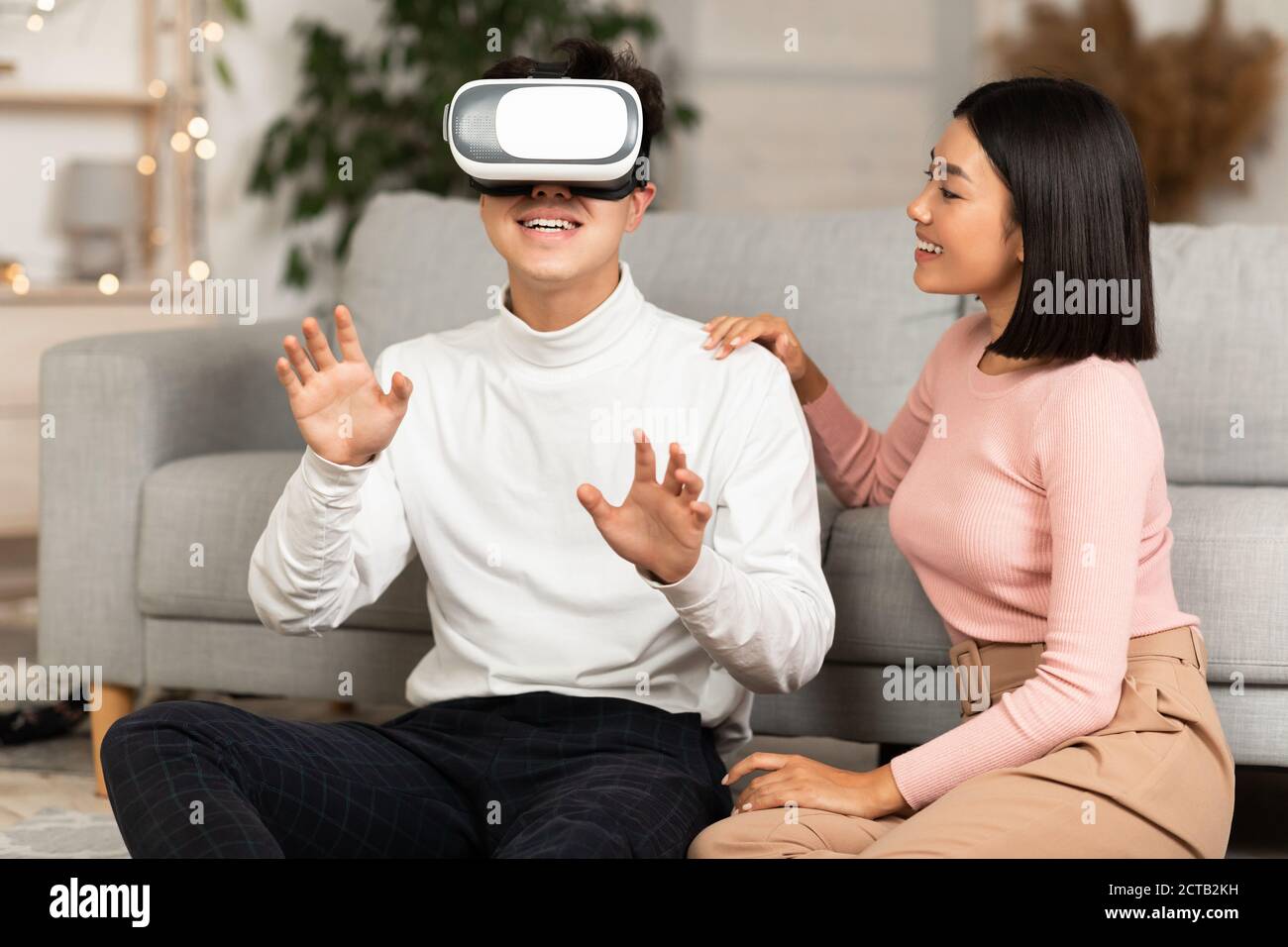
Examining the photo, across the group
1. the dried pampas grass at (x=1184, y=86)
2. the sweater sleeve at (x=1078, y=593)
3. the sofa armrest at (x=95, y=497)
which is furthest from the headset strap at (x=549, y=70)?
the dried pampas grass at (x=1184, y=86)

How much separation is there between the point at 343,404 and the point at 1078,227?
642 millimetres

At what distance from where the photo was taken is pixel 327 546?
1332 millimetres

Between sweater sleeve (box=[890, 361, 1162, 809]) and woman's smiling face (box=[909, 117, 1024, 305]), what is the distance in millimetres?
143

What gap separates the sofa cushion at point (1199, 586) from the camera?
5.40ft

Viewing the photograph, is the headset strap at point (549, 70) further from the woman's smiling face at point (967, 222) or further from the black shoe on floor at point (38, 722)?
the black shoe on floor at point (38, 722)

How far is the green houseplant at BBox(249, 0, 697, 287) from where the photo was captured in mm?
3523

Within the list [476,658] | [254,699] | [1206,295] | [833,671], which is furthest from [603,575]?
[254,699]

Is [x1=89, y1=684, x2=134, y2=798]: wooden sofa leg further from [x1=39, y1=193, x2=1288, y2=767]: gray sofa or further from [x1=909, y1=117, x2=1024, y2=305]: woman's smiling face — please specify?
[x1=909, y1=117, x2=1024, y2=305]: woman's smiling face

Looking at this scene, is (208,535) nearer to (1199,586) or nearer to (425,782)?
(425,782)

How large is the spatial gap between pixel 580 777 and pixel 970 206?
0.61 meters

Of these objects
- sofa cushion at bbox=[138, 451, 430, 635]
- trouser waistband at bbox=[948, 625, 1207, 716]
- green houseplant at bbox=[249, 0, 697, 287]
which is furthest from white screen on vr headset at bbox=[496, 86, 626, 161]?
green houseplant at bbox=[249, 0, 697, 287]

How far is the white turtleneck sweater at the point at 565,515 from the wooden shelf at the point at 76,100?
8.07 feet

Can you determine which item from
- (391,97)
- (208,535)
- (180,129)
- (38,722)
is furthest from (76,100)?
(208,535)
